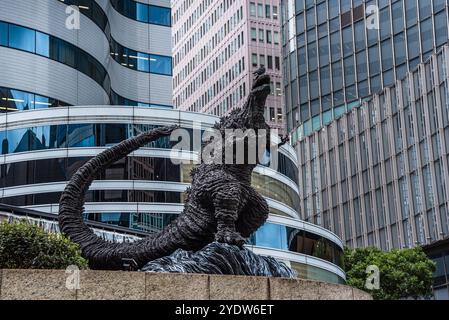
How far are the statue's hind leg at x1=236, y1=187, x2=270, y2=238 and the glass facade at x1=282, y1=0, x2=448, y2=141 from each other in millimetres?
66747

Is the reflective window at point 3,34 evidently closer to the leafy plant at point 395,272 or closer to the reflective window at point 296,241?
the reflective window at point 296,241

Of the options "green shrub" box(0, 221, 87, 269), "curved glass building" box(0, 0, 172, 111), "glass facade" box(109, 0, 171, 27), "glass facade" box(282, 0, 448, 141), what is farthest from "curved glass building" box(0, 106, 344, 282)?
"glass facade" box(282, 0, 448, 141)

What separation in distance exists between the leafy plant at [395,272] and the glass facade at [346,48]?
27567 mm

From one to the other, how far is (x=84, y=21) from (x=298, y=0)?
48.9 meters

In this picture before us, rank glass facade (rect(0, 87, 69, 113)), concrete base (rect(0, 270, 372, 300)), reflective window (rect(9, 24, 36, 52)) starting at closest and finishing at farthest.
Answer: concrete base (rect(0, 270, 372, 300))
glass facade (rect(0, 87, 69, 113))
reflective window (rect(9, 24, 36, 52))

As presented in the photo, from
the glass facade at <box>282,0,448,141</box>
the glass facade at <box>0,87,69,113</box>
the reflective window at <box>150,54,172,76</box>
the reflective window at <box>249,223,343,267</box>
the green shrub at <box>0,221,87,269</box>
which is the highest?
the glass facade at <box>282,0,448,141</box>

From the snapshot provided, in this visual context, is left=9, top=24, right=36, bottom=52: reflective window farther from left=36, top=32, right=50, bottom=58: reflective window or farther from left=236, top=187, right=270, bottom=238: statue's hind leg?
left=236, top=187, right=270, bottom=238: statue's hind leg

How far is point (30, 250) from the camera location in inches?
517

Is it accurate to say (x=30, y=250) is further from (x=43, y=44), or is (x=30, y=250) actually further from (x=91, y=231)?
(x=43, y=44)

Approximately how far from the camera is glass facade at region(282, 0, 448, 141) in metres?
81.5

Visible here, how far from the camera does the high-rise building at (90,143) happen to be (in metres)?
43.8

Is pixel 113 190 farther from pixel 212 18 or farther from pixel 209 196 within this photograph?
pixel 212 18

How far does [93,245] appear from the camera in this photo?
572 inches

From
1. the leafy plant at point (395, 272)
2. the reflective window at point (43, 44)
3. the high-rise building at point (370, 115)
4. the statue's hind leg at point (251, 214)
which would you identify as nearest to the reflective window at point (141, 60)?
the reflective window at point (43, 44)
